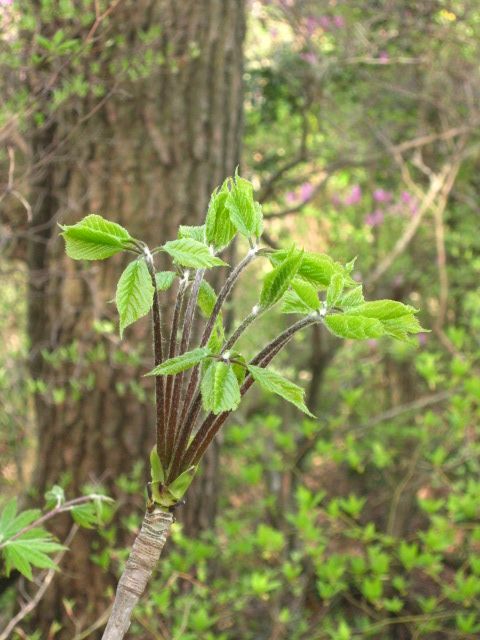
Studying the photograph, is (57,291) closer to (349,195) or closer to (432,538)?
(432,538)

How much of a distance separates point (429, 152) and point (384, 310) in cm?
585

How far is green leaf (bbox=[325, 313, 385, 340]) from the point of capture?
32.0 inches

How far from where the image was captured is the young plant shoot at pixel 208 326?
80cm

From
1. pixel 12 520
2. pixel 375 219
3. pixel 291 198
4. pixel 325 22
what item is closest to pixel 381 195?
pixel 375 219

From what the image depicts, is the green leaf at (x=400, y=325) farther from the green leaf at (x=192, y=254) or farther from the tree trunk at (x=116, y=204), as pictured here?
the tree trunk at (x=116, y=204)

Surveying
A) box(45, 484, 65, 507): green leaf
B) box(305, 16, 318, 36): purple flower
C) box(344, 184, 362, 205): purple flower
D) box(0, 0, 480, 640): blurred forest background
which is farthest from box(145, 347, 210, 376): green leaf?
box(344, 184, 362, 205): purple flower

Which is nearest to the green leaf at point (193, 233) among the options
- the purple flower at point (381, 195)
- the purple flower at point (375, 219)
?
the purple flower at point (381, 195)

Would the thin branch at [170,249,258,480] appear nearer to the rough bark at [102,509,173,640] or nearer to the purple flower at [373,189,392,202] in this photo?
the rough bark at [102,509,173,640]

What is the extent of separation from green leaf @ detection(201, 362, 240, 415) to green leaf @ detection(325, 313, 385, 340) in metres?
0.12

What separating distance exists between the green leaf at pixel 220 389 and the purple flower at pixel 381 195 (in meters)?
5.48

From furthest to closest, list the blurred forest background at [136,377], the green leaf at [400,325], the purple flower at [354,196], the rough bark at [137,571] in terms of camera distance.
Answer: the purple flower at [354,196] < the blurred forest background at [136,377] < the green leaf at [400,325] < the rough bark at [137,571]

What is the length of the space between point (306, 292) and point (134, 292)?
182mm

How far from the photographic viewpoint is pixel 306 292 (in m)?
0.83

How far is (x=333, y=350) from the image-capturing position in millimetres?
4770
